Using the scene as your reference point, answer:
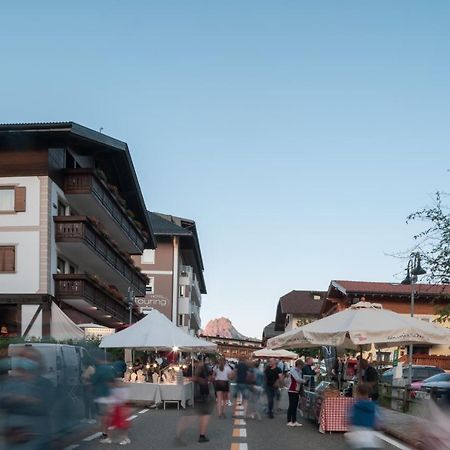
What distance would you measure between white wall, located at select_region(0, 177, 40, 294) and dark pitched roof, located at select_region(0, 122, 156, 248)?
1.70 metres

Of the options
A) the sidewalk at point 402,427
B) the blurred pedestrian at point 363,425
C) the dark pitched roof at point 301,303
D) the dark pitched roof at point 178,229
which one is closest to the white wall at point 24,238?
the sidewalk at point 402,427

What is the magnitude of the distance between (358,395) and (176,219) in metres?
65.1

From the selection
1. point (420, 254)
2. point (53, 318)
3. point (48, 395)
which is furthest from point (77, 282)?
point (48, 395)

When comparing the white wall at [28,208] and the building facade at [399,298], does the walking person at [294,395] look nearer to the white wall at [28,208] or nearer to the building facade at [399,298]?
the white wall at [28,208]

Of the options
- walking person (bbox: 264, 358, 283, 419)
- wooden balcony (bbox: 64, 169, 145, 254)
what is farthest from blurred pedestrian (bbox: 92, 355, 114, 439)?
wooden balcony (bbox: 64, 169, 145, 254)

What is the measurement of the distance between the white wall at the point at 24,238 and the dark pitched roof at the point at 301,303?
204 ft

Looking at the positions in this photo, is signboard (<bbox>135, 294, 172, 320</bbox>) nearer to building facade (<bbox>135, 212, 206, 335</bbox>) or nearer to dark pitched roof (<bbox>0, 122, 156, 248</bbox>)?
building facade (<bbox>135, 212, 206, 335</bbox>)

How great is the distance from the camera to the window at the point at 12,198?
31.2m

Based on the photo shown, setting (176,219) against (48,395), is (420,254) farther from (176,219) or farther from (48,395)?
(176,219)

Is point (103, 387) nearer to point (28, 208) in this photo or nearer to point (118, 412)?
point (118, 412)

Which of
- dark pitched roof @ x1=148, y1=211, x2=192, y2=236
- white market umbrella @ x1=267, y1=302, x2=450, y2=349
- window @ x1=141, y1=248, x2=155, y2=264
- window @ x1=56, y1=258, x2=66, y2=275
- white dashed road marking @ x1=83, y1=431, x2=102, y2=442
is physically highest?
dark pitched roof @ x1=148, y1=211, x2=192, y2=236

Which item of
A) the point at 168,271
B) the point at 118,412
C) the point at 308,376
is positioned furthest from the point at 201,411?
the point at 168,271

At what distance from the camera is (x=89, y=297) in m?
33.7

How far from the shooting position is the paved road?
1351cm
